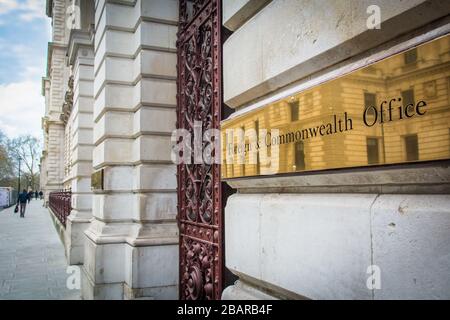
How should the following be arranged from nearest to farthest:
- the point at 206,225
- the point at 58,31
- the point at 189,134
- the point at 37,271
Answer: the point at 206,225 → the point at 189,134 → the point at 37,271 → the point at 58,31

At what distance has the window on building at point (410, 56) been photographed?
5.64 ft

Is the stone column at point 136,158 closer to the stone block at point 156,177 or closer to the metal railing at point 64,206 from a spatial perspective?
the stone block at point 156,177

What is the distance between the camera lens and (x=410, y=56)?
174cm

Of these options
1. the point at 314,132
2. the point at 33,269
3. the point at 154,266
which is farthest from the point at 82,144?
the point at 314,132

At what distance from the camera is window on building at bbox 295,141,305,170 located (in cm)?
239

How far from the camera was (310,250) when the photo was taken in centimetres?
240

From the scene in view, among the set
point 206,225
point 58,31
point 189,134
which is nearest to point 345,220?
point 206,225

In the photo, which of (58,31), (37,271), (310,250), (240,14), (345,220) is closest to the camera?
(345,220)

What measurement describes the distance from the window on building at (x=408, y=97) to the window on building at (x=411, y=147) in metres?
0.15

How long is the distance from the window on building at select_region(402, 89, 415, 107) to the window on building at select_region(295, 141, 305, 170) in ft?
2.44

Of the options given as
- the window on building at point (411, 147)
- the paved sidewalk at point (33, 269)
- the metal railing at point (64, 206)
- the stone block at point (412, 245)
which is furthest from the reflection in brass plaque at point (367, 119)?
the metal railing at point (64, 206)

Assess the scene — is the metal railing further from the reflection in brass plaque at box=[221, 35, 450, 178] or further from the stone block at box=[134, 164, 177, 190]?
the reflection in brass plaque at box=[221, 35, 450, 178]
